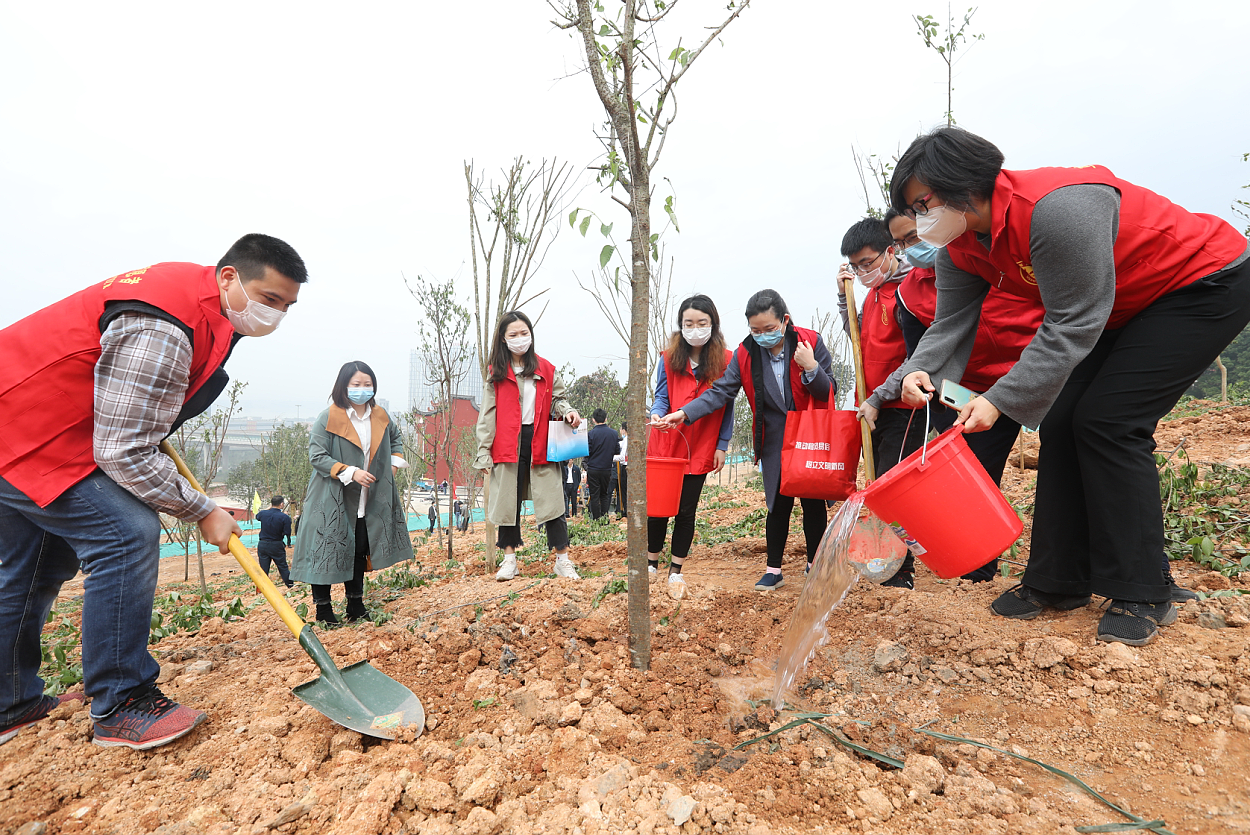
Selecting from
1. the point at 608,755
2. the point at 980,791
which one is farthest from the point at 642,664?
the point at 980,791

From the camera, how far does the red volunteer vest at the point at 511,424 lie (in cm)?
373

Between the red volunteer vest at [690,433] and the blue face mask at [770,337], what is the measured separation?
0.42m

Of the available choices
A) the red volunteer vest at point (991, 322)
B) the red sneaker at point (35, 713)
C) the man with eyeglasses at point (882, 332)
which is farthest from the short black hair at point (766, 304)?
the red sneaker at point (35, 713)

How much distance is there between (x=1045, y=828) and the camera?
122cm

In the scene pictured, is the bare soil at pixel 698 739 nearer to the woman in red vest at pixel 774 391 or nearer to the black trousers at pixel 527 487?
the woman in red vest at pixel 774 391

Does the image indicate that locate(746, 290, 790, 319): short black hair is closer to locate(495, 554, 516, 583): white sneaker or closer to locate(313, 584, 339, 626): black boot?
locate(495, 554, 516, 583): white sneaker

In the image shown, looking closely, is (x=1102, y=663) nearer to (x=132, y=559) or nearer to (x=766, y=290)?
(x=766, y=290)

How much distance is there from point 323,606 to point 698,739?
6.98 feet

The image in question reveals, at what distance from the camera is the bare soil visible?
52.3 inches

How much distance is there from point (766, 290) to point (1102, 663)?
1.94m

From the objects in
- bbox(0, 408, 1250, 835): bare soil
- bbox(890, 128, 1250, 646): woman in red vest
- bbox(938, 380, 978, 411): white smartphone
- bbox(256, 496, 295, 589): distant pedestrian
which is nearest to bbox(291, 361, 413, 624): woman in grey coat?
bbox(0, 408, 1250, 835): bare soil

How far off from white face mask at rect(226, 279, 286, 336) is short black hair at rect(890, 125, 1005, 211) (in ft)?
6.59

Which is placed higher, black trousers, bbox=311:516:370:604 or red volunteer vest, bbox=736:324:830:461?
red volunteer vest, bbox=736:324:830:461

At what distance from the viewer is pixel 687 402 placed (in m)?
3.37
